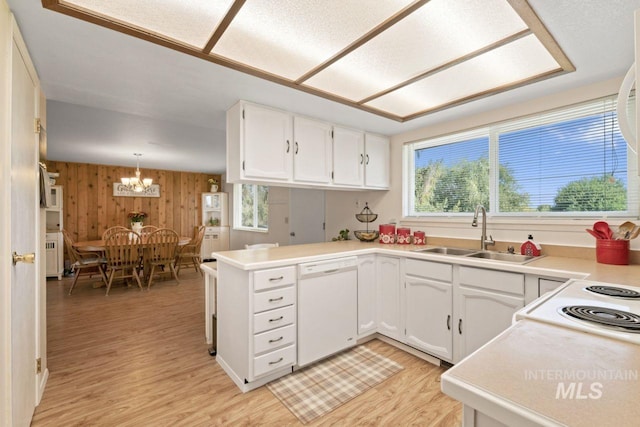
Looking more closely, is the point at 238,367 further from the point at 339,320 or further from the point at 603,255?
the point at 603,255

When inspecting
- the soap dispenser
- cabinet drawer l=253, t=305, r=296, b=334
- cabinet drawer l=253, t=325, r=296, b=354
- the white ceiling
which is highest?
the white ceiling

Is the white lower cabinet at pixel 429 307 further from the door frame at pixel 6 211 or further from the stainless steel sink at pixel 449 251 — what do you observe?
the door frame at pixel 6 211

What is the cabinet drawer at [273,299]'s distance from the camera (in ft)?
6.40

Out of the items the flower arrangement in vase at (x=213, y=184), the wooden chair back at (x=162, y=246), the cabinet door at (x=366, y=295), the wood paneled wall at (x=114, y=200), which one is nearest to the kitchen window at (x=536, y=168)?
the cabinet door at (x=366, y=295)

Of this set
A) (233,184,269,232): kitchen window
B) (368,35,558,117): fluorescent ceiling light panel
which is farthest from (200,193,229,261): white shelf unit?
(368,35,558,117): fluorescent ceiling light panel

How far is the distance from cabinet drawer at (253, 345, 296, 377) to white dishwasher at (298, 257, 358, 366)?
0.22ft

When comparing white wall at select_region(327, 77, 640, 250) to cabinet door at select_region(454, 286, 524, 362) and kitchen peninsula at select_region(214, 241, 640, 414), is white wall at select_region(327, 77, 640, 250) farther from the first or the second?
cabinet door at select_region(454, 286, 524, 362)

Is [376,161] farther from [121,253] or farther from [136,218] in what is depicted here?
[136,218]

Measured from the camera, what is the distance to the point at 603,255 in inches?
75.7

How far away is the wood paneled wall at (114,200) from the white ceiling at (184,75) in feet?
10.3

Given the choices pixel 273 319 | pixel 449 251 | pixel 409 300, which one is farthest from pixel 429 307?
pixel 273 319

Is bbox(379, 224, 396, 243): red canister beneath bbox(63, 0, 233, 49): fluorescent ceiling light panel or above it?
beneath

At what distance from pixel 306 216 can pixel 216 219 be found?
4.01 meters

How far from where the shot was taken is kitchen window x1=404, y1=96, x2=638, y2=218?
2072 mm
